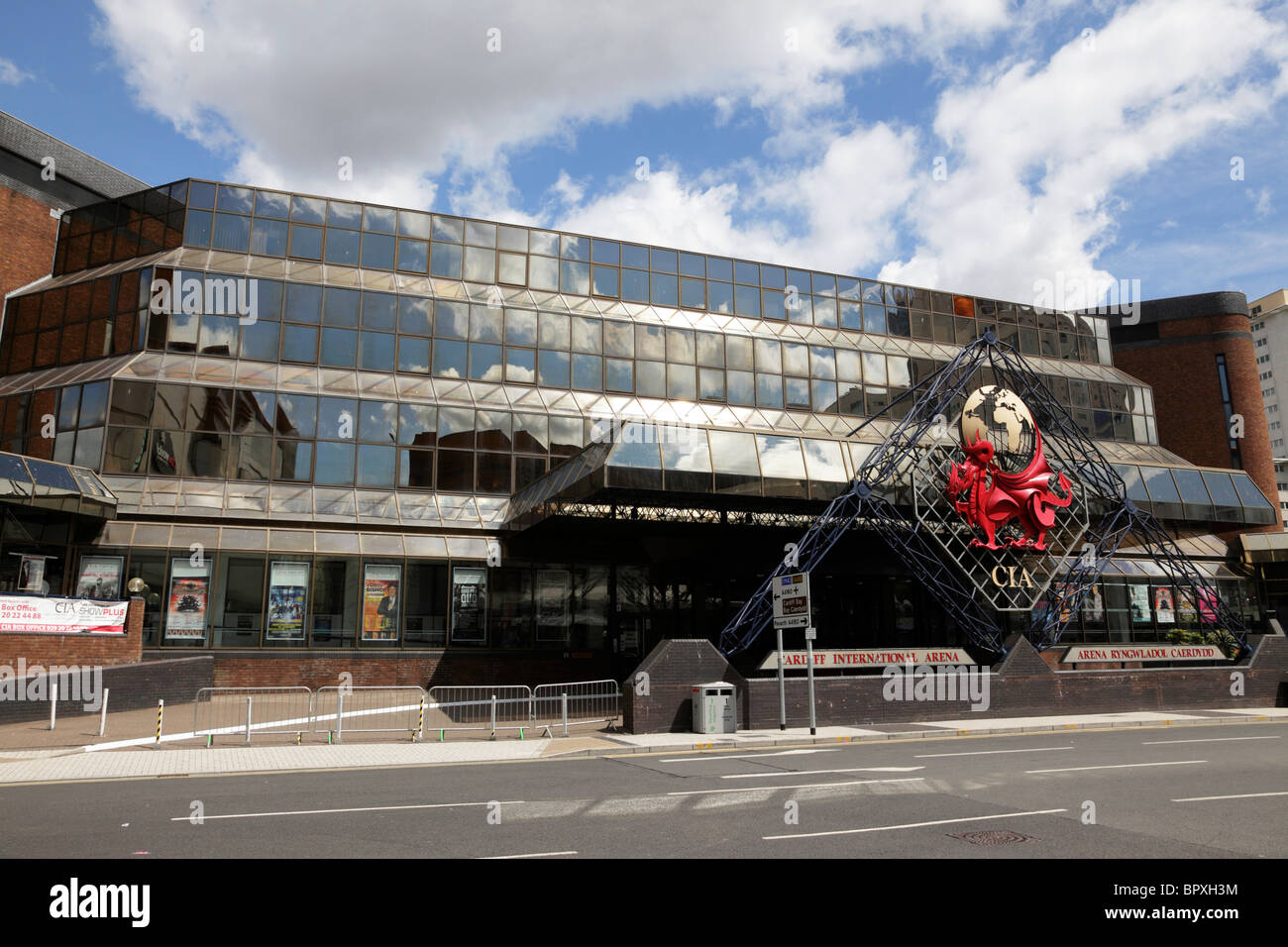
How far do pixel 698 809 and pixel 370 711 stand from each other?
15.3 metres

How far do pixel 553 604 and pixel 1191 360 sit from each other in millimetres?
42649

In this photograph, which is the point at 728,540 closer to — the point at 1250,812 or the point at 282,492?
the point at 282,492

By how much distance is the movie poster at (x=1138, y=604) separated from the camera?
3784 centimetres

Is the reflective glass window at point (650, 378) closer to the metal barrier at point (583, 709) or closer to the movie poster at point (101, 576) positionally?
the metal barrier at point (583, 709)

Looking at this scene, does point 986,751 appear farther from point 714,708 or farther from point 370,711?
point 370,711

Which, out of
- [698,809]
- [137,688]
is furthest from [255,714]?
[698,809]

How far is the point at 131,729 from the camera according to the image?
1991cm

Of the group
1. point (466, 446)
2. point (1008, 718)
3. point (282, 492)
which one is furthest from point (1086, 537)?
point (282, 492)

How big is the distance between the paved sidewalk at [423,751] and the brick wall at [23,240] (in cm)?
2458

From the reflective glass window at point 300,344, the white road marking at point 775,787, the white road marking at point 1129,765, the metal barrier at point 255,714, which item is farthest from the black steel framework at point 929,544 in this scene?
the reflective glass window at point 300,344

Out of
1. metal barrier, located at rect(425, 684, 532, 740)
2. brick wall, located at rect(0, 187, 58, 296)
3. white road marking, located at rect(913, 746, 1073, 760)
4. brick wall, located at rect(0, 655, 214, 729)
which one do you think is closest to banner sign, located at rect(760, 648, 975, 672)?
white road marking, located at rect(913, 746, 1073, 760)

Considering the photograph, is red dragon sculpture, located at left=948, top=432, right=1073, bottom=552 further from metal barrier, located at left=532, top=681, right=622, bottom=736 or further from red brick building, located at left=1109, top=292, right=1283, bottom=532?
red brick building, located at left=1109, top=292, right=1283, bottom=532

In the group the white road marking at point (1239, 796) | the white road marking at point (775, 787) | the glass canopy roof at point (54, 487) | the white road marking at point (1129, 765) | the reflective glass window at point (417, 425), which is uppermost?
the reflective glass window at point (417, 425)

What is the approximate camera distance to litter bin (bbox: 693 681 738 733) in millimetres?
20203
